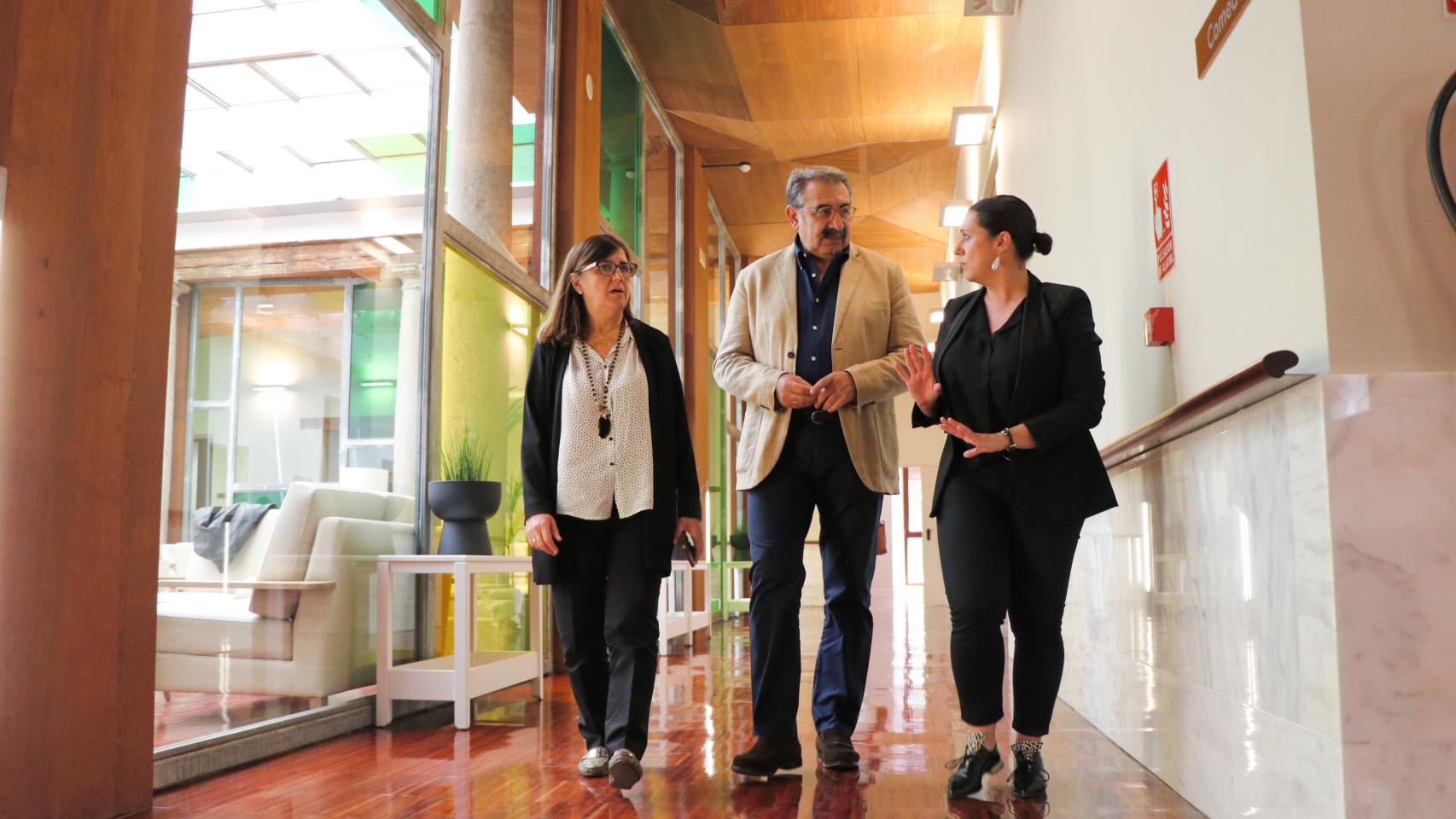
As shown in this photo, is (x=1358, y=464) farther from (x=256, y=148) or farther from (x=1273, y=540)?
(x=256, y=148)

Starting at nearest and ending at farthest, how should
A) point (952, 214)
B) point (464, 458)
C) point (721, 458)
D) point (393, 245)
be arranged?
point (393, 245) → point (464, 458) → point (952, 214) → point (721, 458)

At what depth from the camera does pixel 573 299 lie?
2.67 metres

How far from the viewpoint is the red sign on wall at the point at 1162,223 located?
236 centimetres

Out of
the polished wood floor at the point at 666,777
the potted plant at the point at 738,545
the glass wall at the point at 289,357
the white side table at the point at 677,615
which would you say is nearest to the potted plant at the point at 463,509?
the glass wall at the point at 289,357

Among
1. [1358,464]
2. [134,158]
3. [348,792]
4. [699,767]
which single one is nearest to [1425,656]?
[1358,464]

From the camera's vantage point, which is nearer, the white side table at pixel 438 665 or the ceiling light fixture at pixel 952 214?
the white side table at pixel 438 665

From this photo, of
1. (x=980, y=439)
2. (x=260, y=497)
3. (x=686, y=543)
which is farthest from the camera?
(x=260, y=497)

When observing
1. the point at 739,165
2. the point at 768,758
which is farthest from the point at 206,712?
the point at 739,165

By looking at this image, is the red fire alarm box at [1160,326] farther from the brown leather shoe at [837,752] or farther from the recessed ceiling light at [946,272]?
the recessed ceiling light at [946,272]

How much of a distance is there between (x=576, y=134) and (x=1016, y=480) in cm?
393

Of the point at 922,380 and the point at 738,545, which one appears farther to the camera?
the point at 738,545

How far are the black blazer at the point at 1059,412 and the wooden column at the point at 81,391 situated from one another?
5.32 ft

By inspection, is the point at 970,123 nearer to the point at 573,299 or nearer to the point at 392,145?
the point at 392,145

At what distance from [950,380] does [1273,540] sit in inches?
34.0
